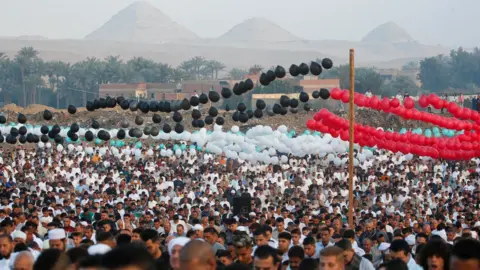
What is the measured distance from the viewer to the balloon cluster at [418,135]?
16.5 metres

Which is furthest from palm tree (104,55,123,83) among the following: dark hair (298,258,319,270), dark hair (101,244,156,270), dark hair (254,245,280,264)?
dark hair (101,244,156,270)

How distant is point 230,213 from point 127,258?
1319 centimetres

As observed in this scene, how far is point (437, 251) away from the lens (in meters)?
6.33

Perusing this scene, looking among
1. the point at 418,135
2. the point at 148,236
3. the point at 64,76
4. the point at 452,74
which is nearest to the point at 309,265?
the point at 148,236

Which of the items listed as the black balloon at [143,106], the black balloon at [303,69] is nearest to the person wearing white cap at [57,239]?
the black balloon at [143,106]

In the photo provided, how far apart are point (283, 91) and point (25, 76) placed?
28065mm

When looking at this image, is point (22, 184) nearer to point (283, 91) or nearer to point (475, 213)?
point (475, 213)

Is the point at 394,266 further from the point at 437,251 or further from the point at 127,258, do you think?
the point at 127,258

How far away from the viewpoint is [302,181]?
74.2ft

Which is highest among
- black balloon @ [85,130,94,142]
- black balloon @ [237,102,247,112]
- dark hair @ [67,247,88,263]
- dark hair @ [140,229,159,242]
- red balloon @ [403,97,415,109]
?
black balloon @ [237,102,247,112]

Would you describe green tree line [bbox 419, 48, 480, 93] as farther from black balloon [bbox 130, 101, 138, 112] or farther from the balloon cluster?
black balloon [bbox 130, 101, 138, 112]

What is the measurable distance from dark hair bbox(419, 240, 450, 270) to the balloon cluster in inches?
387

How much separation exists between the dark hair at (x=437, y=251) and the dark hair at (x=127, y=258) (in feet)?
8.70

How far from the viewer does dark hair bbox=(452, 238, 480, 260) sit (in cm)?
506
